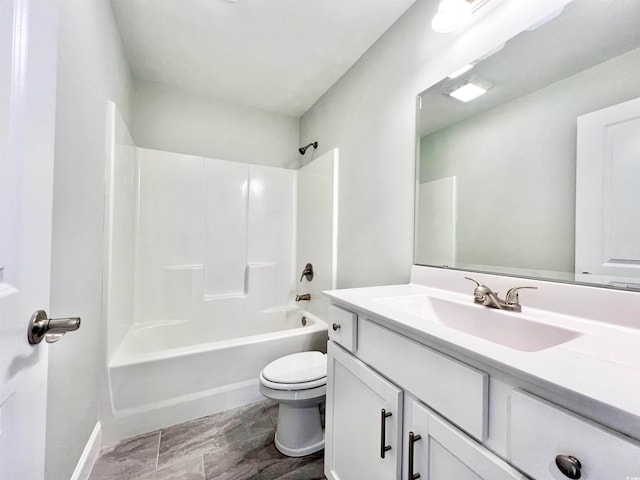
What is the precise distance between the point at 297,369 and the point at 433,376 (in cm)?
99

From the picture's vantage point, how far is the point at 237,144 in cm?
260

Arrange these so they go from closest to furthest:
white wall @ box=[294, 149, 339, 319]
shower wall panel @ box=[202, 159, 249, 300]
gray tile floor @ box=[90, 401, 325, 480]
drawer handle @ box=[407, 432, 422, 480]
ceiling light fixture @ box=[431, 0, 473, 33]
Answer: drawer handle @ box=[407, 432, 422, 480] → ceiling light fixture @ box=[431, 0, 473, 33] → gray tile floor @ box=[90, 401, 325, 480] → white wall @ box=[294, 149, 339, 319] → shower wall panel @ box=[202, 159, 249, 300]

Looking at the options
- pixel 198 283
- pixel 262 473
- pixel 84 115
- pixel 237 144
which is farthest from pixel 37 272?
pixel 237 144

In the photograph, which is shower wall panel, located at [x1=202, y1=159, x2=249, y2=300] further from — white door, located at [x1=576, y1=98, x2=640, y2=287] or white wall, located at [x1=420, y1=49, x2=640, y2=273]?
white door, located at [x1=576, y1=98, x2=640, y2=287]

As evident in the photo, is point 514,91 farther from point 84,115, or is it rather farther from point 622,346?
point 84,115

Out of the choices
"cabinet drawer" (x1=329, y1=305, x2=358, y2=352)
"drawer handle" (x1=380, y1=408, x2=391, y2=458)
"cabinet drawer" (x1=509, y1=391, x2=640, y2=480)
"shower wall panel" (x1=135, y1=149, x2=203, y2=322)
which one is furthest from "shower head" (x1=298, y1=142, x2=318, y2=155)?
"cabinet drawer" (x1=509, y1=391, x2=640, y2=480)

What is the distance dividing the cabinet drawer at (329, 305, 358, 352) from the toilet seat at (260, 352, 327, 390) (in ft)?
1.36

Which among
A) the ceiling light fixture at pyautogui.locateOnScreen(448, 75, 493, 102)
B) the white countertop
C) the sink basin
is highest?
the ceiling light fixture at pyautogui.locateOnScreen(448, 75, 493, 102)

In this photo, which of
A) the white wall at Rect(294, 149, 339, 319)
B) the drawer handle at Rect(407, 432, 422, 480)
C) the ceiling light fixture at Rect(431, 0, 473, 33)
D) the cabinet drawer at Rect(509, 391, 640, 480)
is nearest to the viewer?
the cabinet drawer at Rect(509, 391, 640, 480)

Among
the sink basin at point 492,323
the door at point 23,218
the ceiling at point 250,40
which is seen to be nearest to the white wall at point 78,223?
the ceiling at point 250,40

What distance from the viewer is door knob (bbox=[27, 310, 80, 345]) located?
476 mm

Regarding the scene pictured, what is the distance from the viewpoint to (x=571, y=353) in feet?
1.78

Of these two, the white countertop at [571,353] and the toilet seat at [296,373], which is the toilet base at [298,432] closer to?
the toilet seat at [296,373]

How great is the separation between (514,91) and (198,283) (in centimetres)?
246
